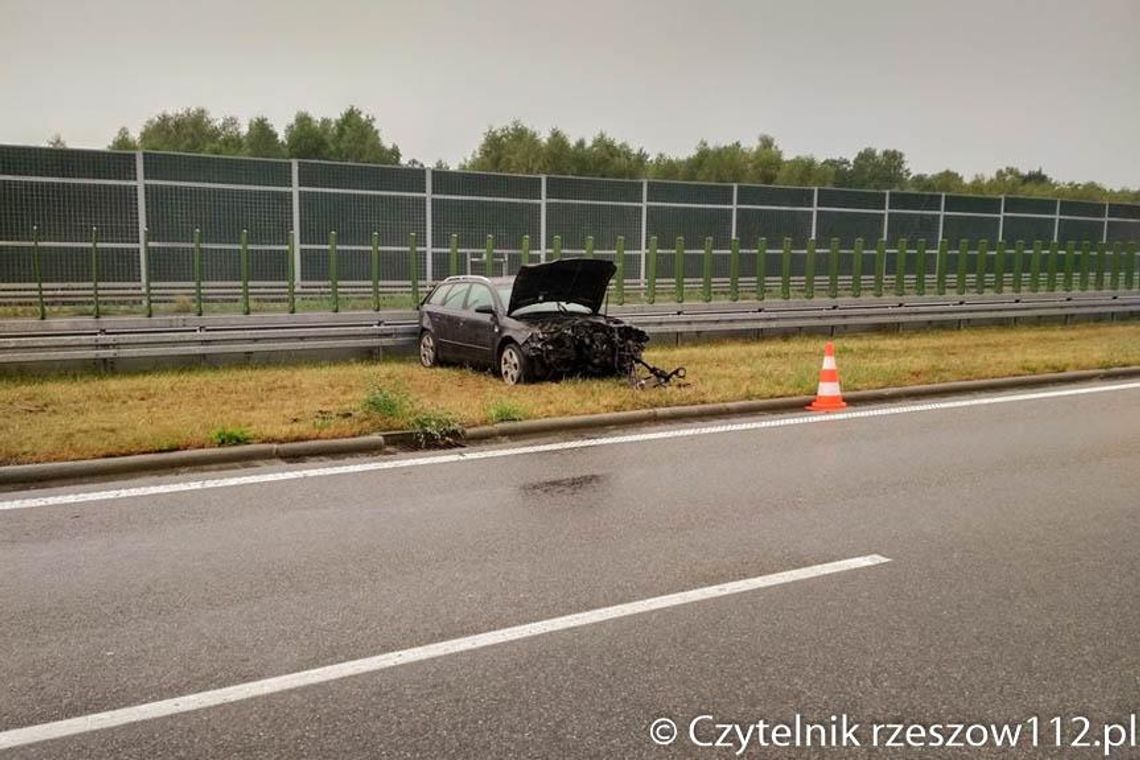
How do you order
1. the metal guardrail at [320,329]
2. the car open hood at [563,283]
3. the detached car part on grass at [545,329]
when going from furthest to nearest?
the metal guardrail at [320,329] → the car open hood at [563,283] → the detached car part on grass at [545,329]

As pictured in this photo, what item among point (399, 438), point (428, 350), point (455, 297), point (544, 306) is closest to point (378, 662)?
point (399, 438)

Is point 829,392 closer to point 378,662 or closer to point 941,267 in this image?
point 378,662

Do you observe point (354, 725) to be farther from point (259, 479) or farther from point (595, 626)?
point (259, 479)

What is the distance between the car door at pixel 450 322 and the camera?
1370cm

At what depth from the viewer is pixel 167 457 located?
7988mm

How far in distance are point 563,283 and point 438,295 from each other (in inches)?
98.6

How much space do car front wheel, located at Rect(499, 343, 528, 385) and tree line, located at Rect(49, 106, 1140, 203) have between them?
194 feet

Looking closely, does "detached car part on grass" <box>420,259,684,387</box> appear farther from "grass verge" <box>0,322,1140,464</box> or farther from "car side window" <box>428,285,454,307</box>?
"car side window" <box>428,285,454,307</box>

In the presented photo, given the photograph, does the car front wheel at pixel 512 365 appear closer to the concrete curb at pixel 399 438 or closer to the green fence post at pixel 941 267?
the concrete curb at pixel 399 438

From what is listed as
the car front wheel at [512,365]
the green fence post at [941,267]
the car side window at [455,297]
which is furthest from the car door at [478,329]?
the green fence post at [941,267]

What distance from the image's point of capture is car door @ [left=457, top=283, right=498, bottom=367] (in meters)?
12.9

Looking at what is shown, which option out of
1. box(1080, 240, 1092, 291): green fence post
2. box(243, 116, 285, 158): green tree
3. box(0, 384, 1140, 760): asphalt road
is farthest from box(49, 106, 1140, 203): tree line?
box(0, 384, 1140, 760): asphalt road

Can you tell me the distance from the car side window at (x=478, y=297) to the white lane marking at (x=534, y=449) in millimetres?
4321

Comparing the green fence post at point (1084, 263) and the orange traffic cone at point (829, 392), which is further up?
the green fence post at point (1084, 263)
